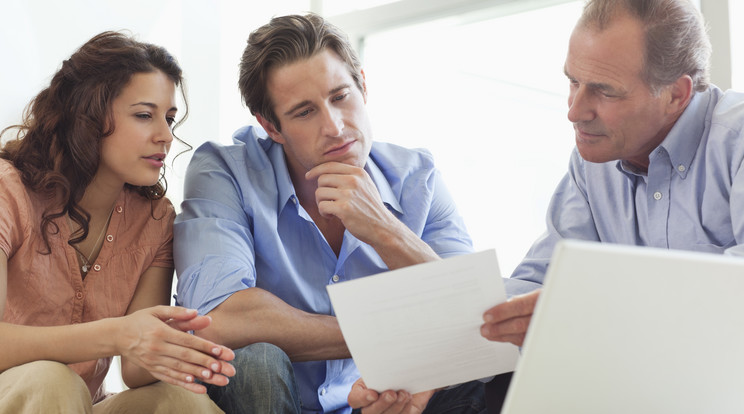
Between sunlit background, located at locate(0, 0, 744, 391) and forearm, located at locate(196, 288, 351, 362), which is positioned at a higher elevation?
sunlit background, located at locate(0, 0, 744, 391)

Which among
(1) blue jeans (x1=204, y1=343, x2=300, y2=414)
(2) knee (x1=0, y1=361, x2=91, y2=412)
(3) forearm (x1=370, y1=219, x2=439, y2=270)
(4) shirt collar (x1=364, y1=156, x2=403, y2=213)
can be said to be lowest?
(1) blue jeans (x1=204, y1=343, x2=300, y2=414)

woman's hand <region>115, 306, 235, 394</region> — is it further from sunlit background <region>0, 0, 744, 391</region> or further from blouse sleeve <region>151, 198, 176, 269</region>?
sunlit background <region>0, 0, 744, 391</region>

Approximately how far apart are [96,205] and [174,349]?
0.63m

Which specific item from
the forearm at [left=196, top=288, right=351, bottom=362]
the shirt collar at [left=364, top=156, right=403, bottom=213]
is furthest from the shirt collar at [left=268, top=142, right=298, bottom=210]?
the forearm at [left=196, top=288, right=351, bottom=362]

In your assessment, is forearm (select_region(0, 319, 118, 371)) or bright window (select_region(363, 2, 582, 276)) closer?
forearm (select_region(0, 319, 118, 371))

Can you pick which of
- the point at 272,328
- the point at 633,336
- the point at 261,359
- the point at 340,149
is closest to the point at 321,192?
the point at 340,149

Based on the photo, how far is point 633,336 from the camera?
31.3 inches

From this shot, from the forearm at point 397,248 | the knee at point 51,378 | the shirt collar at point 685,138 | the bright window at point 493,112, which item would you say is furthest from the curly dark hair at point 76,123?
the bright window at point 493,112

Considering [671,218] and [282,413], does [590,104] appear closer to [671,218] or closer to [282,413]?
[671,218]

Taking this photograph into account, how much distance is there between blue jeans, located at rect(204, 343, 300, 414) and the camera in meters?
1.37

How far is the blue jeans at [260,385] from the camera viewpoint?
1.37 m

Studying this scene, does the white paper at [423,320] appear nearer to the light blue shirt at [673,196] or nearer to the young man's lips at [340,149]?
the light blue shirt at [673,196]

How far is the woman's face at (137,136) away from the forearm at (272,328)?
419 millimetres

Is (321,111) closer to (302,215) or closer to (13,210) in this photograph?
(302,215)
